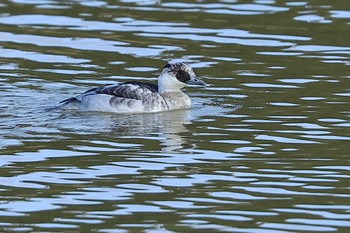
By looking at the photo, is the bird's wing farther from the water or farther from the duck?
the water

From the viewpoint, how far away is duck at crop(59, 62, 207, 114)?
17.4 m

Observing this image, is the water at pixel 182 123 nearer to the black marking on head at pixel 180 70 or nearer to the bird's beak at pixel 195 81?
Answer: the bird's beak at pixel 195 81

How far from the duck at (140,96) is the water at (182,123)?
0.23 meters

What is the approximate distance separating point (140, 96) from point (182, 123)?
1.11 m

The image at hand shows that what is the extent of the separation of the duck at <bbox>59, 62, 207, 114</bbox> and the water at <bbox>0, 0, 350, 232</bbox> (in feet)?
0.75

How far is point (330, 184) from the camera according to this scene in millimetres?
12625

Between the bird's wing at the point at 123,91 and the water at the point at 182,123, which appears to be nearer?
the water at the point at 182,123

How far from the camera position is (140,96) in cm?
1762

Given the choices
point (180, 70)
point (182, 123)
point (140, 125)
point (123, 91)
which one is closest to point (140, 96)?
point (123, 91)

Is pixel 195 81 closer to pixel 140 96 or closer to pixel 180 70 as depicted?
pixel 180 70

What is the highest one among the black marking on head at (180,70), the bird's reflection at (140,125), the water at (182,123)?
the black marking on head at (180,70)

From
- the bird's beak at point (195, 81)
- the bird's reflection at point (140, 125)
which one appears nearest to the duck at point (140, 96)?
the bird's beak at point (195, 81)

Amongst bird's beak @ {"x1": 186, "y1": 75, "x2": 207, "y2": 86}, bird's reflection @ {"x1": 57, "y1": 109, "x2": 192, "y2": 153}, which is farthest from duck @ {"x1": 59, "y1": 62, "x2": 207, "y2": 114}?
bird's reflection @ {"x1": 57, "y1": 109, "x2": 192, "y2": 153}

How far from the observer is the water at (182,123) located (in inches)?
461
